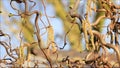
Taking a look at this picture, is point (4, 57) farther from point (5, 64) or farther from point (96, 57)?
point (96, 57)

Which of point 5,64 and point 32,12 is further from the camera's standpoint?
point 5,64

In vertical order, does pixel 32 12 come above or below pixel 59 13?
above

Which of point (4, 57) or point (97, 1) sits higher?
point (97, 1)

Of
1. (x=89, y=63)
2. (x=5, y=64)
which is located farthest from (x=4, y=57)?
(x=89, y=63)

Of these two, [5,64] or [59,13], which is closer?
[5,64]

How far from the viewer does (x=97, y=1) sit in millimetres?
1291

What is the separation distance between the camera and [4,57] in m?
1.29

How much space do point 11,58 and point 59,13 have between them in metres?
4.79

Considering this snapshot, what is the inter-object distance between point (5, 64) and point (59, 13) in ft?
15.7

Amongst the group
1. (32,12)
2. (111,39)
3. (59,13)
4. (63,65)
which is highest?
(32,12)

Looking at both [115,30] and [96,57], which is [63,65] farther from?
[115,30]

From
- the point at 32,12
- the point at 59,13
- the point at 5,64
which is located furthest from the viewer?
the point at 59,13

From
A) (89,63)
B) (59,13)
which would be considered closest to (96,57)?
(89,63)

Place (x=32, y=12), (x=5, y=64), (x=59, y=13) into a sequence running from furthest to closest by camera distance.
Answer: (x=59, y=13) < (x=5, y=64) < (x=32, y=12)
